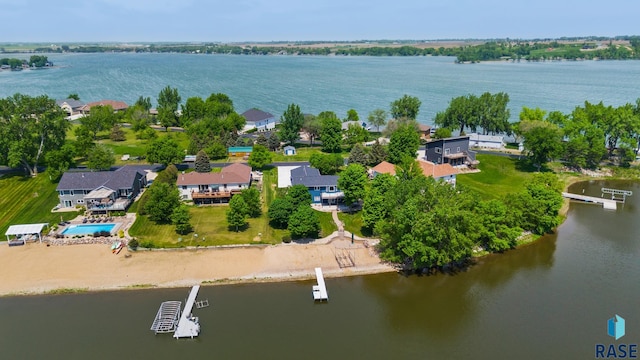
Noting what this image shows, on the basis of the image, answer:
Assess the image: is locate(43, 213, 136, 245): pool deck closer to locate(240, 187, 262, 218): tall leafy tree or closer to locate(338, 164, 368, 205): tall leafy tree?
locate(240, 187, 262, 218): tall leafy tree

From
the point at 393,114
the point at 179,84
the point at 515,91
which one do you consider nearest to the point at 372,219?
the point at 393,114

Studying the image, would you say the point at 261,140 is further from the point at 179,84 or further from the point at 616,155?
the point at 179,84

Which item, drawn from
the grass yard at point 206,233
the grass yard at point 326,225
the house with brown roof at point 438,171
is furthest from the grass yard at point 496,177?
the grass yard at point 206,233

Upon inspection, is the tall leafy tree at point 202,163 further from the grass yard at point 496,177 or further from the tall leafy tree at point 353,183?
the grass yard at point 496,177

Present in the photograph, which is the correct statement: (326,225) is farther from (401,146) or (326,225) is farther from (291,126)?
(291,126)

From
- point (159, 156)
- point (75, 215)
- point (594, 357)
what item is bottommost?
point (594, 357)

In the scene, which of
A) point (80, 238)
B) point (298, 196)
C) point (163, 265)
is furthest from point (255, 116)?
point (163, 265)
